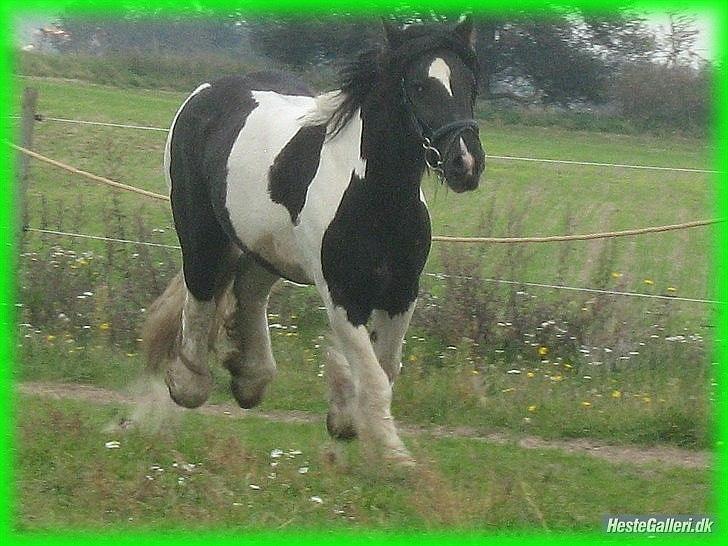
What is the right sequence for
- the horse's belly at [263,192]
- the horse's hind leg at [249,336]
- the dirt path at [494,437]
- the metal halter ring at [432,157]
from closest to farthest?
1. the metal halter ring at [432,157]
2. the horse's belly at [263,192]
3. the dirt path at [494,437]
4. the horse's hind leg at [249,336]

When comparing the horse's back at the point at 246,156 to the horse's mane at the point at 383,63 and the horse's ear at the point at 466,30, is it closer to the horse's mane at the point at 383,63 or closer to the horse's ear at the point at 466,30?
the horse's mane at the point at 383,63

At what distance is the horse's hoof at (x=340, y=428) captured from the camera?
4.94m

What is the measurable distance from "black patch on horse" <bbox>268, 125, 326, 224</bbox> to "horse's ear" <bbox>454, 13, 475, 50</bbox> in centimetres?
75

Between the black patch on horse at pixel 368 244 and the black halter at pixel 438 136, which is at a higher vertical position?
the black halter at pixel 438 136

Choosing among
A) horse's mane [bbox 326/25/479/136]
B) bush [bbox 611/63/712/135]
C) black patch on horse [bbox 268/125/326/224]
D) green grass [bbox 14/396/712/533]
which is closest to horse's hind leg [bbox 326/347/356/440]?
green grass [bbox 14/396/712/533]

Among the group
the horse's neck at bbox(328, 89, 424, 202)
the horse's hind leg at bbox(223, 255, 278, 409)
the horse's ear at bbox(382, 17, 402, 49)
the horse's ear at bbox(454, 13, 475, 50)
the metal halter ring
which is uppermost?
the horse's ear at bbox(454, 13, 475, 50)

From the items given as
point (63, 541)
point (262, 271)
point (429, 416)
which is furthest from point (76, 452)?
point (429, 416)

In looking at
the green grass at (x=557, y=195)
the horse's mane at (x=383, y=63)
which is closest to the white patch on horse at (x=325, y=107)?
the horse's mane at (x=383, y=63)

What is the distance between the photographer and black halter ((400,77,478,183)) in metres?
4.19

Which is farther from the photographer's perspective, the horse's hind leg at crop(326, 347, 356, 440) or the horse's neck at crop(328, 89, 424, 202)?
the horse's hind leg at crop(326, 347, 356, 440)

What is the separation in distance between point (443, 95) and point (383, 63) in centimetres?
46

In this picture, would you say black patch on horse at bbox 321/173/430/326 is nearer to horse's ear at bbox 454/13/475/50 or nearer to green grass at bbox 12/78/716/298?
horse's ear at bbox 454/13/475/50

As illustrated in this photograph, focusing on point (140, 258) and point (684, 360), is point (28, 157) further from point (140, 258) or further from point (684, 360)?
point (684, 360)

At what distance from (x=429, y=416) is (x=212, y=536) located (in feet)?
6.91
